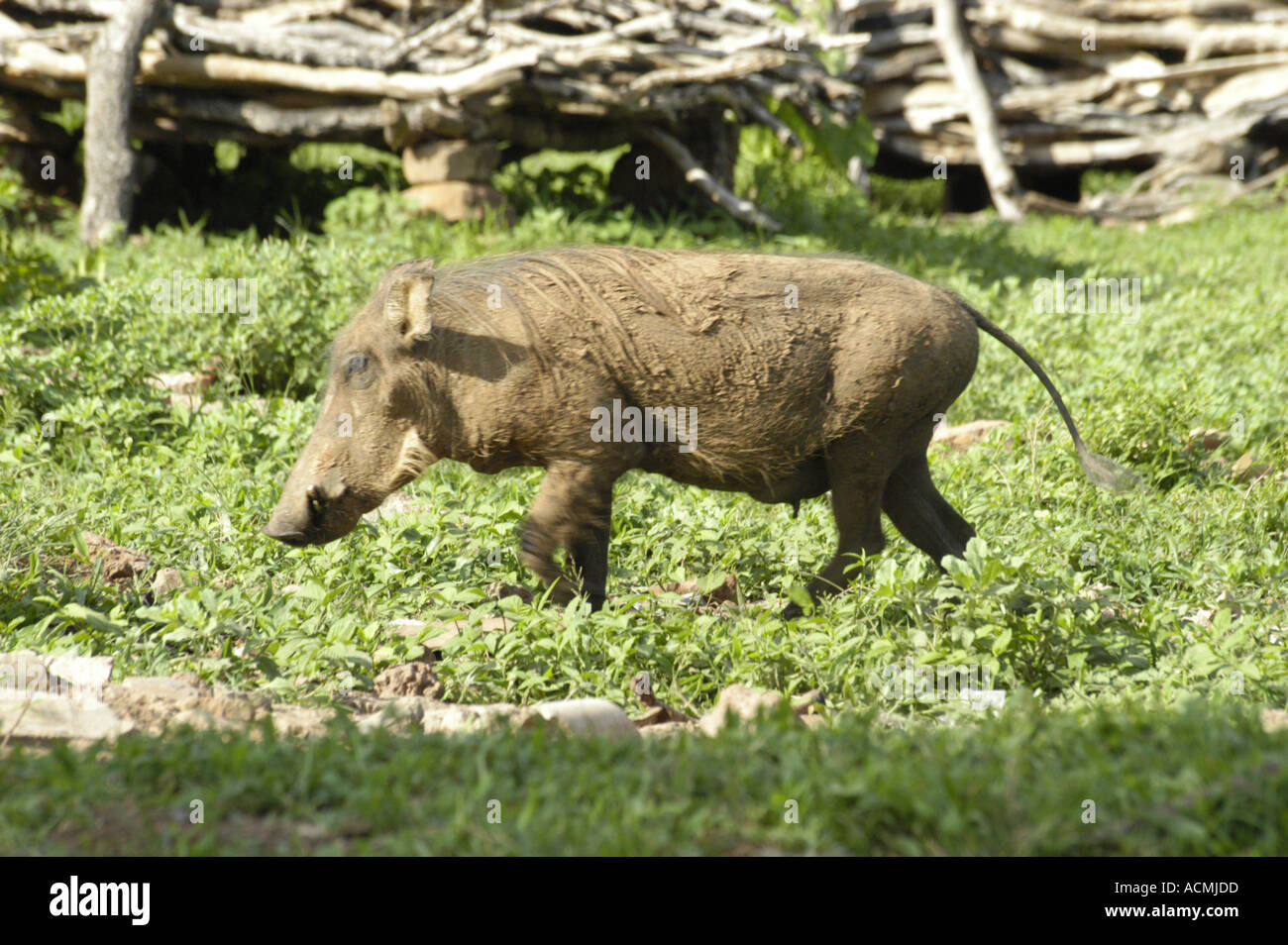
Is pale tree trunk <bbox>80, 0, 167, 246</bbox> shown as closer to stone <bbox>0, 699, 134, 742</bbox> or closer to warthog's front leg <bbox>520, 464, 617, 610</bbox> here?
warthog's front leg <bbox>520, 464, 617, 610</bbox>

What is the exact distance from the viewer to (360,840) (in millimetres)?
2352

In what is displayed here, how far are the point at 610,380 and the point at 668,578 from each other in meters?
0.96

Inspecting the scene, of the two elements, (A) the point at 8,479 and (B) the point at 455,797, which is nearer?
(B) the point at 455,797

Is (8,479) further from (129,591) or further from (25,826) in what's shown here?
(25,826)

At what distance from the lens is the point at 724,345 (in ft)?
14.1

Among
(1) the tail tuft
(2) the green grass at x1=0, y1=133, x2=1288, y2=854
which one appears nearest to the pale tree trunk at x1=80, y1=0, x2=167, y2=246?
(2) the green grass at x1=0, y1=133, x2=1288, y2=854

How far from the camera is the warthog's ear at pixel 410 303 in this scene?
418cm

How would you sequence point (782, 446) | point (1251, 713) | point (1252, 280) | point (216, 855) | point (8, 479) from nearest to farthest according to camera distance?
1. point (216, 855)
2. point (1251, 713)
3. point (782, 446)
4. point (8, 479)
5. point (1252, 280)

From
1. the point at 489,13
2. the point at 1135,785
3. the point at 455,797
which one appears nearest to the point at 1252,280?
the point at 489,13

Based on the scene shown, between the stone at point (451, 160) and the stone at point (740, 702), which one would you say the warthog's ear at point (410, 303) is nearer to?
the stone at point (740, 702)

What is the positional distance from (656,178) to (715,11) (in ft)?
4.48

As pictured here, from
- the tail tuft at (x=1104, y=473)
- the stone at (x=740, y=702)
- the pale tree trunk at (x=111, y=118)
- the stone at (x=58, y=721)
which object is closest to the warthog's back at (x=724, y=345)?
the tail tuft at (x=1104, y=473)

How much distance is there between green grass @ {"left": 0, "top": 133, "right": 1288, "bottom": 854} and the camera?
2.56 m

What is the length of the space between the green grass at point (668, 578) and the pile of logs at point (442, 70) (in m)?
1.37
